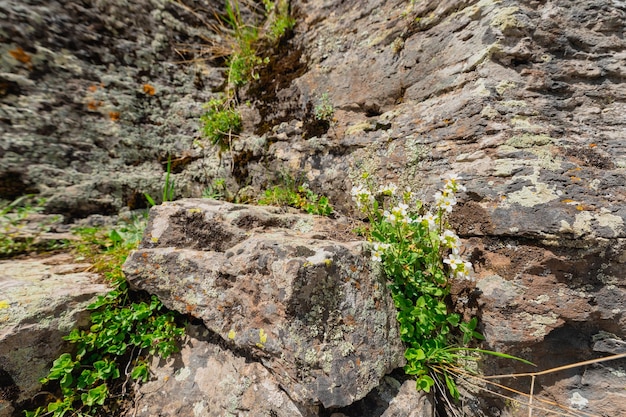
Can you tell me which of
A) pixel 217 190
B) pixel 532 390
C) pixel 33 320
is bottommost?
pixel 532 390

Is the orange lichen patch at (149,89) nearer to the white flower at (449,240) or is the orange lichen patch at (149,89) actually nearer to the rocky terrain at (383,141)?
the rocky terrain at (383,141)

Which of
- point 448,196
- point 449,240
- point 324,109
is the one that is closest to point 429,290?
point 449,240

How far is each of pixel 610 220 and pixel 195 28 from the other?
4.93m

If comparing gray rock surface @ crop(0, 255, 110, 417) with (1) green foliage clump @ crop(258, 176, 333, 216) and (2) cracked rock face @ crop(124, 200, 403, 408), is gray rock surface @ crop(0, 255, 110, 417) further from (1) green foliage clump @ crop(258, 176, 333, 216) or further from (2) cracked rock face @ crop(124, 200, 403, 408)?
(1) green foliage clump @ crop(258, 176, 333, 216)

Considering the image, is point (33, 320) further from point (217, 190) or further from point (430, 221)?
point (430, 221)

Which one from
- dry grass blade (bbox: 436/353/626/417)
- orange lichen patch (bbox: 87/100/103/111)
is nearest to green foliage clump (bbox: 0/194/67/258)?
orange lichen patch (bbox: 87/100/103/111)

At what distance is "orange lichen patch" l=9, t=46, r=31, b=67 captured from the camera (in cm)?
266

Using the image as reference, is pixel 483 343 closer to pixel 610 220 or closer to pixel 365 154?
pixel 610 220

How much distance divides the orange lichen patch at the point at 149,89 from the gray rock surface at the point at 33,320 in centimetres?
227

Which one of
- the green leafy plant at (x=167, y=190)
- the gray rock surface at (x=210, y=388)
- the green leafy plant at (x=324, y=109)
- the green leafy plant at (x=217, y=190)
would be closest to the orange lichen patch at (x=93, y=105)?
the green leafy plant at (x=167, y=190)

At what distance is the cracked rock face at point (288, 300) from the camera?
154cm

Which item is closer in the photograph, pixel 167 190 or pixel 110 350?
pixel 110 350

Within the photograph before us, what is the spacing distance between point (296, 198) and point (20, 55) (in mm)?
3035

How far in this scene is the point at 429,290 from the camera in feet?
6.10
